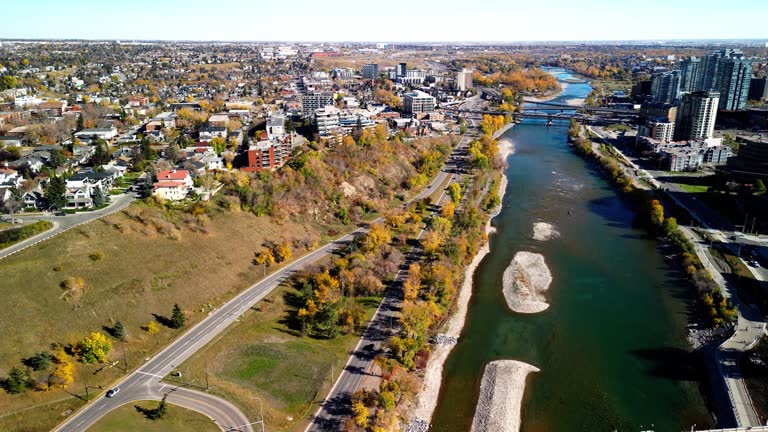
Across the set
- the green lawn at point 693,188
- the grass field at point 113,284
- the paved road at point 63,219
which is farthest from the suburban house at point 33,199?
the green lawn at point 693,188

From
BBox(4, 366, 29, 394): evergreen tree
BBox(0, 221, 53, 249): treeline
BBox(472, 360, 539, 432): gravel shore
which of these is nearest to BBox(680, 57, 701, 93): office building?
BBox(472, 360, 539, 432): gravel shore

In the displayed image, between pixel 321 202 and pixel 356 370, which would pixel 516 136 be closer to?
pixel 321 202

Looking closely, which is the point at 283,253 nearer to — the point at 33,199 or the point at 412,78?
the point at 33,199

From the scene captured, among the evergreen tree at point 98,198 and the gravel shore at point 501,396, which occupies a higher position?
the evergreen tree at point 98,198

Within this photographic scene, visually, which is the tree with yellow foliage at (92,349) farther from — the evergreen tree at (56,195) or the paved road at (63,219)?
the evergreen tree at (56,195)

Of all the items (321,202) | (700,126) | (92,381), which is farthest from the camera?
(700,126)

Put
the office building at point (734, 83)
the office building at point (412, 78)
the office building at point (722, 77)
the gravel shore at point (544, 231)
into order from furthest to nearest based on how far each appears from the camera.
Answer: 1. the office building at point (412, 78)
2. the office building at point (722, 77)
3. the office building at point (734, 83)
4. the gravel shore at point (544, 231)

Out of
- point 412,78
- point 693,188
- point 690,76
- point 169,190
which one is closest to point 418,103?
point 412,78

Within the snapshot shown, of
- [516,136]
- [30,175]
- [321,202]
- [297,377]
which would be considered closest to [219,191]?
[321,202]
